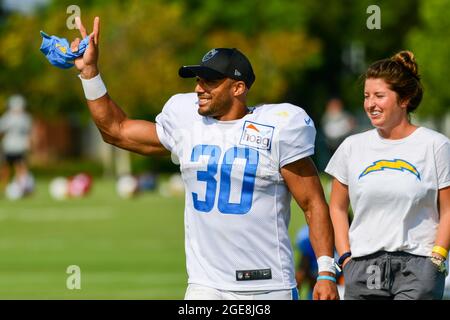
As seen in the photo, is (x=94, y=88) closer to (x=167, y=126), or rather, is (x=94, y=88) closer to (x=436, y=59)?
(x=167, y=126)

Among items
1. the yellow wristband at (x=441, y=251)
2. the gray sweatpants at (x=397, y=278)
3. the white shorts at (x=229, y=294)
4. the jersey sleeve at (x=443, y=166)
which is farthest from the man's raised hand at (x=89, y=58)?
the yellow wristband at (x=441, y=251)

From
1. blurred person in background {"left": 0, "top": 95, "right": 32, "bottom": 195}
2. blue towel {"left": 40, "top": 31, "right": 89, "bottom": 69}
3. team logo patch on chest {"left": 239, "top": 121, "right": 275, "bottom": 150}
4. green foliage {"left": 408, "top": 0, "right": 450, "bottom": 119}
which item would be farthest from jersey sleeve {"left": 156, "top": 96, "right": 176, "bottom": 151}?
green foliage {"left": 408, "top": 0, "right": 450, "bottom": 119}

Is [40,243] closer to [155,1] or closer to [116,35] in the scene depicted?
[116,35]

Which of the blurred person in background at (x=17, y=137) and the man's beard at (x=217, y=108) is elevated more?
the blurred person in background at (x=17, y=137)

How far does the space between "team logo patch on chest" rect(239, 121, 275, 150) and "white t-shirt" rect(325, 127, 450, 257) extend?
60 centimetres

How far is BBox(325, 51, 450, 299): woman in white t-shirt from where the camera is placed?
288 inches

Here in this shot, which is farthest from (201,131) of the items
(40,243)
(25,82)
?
(25,82)

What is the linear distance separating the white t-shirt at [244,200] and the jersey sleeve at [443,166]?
74cm

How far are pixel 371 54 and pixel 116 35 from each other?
67.0ft

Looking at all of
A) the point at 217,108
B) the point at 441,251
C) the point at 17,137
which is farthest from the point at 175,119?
the point at 17,137

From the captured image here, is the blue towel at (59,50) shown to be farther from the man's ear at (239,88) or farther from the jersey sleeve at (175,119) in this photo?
the man's ear at (239,88)

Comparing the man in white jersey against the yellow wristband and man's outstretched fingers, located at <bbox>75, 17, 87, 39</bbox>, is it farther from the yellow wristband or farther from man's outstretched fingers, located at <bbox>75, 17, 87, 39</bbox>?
man's outstretched fingers, located at <bbox>75, 17, 87, 39</bbox>

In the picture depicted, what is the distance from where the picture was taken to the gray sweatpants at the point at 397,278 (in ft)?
23.9

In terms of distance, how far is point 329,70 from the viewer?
227ft
